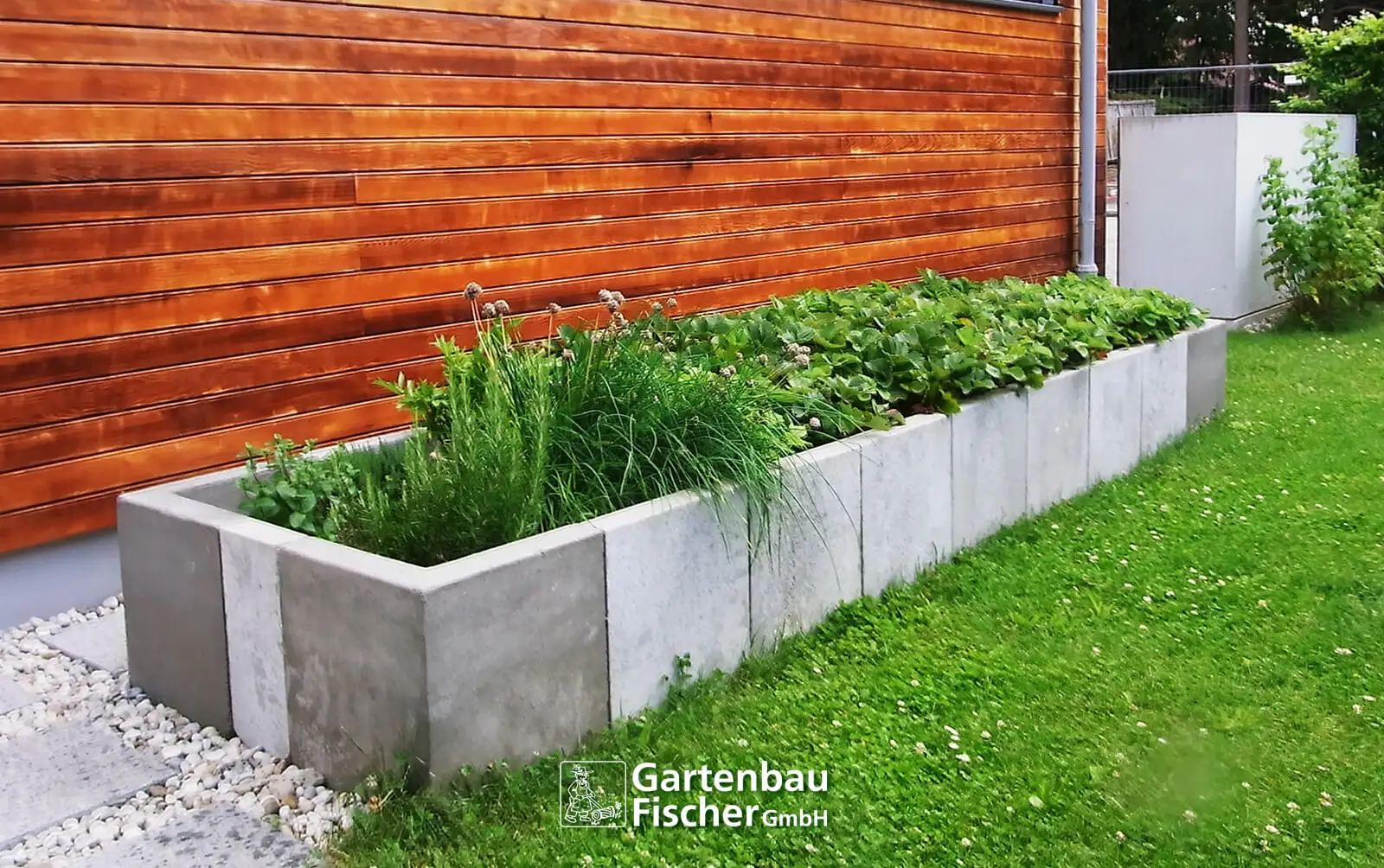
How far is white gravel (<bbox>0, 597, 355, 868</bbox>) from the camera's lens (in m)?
2.61

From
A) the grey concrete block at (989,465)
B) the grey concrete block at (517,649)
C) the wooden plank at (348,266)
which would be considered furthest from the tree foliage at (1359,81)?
the grey concrete block at (517,649)

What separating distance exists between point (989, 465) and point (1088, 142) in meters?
5.04

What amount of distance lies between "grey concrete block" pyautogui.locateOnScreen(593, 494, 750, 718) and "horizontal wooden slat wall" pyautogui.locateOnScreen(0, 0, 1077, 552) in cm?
185

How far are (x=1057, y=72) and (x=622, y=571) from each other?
6636 millimetres

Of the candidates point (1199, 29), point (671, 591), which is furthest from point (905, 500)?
point (1199, 29)

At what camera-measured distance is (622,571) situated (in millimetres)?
2945

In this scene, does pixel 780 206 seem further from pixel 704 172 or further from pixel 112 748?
pixel 112 748

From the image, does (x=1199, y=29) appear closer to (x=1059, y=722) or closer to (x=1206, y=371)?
(x=1206, y=371)

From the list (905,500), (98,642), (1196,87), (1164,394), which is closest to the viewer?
(98,642)

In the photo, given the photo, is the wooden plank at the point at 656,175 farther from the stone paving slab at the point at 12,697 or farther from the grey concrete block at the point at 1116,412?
the grey concrete block at the point at 1116,412

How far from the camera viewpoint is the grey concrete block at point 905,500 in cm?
377

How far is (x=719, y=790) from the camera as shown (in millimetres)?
2736

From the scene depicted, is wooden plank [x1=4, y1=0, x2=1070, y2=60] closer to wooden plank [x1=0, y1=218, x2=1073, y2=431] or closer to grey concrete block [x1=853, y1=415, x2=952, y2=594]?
wooden plank [x1=0, y1=218, x2=1073, y2=431]

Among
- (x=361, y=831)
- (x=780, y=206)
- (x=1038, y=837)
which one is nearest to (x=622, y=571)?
(x=361, y=831)
